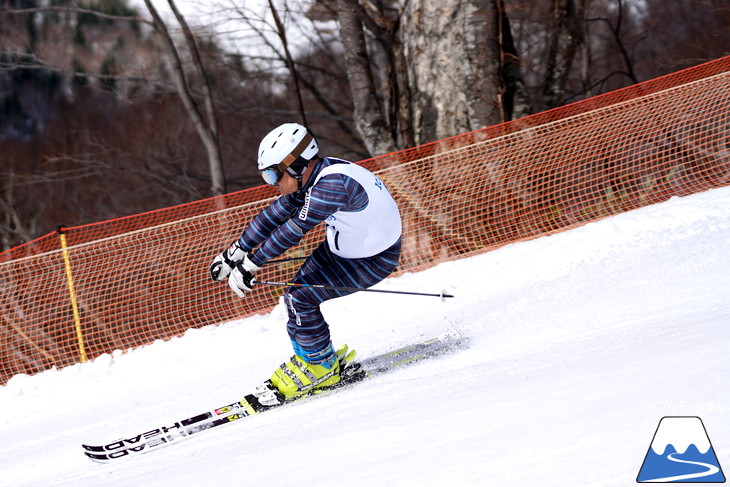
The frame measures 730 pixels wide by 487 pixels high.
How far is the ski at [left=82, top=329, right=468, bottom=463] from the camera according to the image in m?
3.61

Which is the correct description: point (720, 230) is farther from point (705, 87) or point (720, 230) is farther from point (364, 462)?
point (364, 462)

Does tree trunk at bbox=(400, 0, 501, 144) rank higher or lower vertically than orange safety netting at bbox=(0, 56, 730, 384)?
higher

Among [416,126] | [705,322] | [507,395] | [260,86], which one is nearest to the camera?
[507,395]

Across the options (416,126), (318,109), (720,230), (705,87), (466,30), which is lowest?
(720,230)

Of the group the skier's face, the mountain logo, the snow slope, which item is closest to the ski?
Answer: the snow slope

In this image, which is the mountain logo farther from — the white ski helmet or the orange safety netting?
the orange safety netting

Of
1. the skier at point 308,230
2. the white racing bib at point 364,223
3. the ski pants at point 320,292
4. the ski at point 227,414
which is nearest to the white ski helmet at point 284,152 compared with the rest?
the skier at point 308,230

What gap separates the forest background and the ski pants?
4.85 meters

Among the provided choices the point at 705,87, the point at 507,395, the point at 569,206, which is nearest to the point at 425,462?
the point at 507,395

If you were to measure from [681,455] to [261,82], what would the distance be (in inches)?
715

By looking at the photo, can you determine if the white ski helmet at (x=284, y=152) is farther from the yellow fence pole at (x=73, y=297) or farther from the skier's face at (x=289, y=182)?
the yellow fence pole at (x=73, y=297)

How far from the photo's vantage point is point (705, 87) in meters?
6.56

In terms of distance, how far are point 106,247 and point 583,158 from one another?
5.45 metres

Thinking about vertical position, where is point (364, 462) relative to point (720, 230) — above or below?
below
